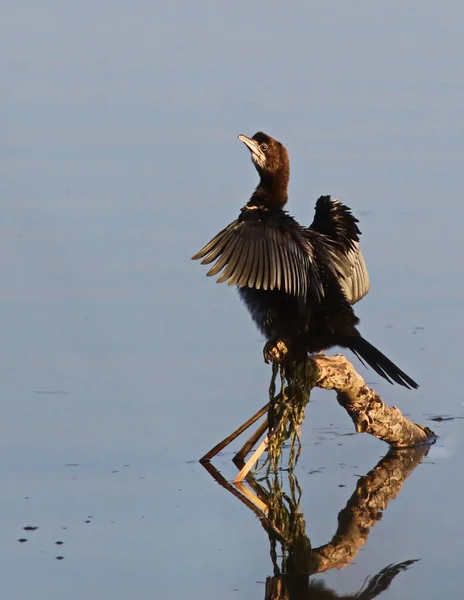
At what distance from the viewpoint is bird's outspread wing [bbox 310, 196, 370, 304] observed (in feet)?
20.0

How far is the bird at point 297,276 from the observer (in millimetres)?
5539

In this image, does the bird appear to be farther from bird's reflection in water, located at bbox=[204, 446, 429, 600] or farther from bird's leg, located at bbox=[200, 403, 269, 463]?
bird's reflection in water, located at bbox=[204, 446, 429, 600]

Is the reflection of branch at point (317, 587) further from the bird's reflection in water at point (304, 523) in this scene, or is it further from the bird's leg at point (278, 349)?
the bird's leg at point (278, 349)

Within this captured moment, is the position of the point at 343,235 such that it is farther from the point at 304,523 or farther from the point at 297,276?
the point at 304,523

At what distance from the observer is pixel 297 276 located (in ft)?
18.6

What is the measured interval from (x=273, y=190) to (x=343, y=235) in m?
0.55

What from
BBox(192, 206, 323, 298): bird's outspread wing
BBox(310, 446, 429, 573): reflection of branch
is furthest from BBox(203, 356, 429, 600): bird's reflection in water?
BBox(192, 206, 323, 298): bird's outspread wing

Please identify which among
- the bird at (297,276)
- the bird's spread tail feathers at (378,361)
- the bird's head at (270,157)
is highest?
the bird's head at (270,157)

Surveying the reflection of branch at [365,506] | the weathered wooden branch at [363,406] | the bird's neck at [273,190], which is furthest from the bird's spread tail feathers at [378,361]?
the bird's neck at [273,190]

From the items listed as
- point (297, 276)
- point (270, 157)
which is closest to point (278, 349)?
point (297, 276)

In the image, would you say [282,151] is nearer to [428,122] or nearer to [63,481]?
[63,481]

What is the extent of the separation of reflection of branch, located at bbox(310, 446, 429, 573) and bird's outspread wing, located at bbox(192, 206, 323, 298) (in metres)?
0.84

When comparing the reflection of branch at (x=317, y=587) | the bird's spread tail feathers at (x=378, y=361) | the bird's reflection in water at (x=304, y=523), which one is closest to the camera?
the reflection of branch at (x=317, y=587)

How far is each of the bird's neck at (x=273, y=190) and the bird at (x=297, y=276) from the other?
51 mm
